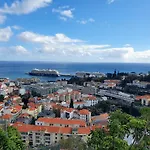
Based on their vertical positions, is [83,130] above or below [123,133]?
below

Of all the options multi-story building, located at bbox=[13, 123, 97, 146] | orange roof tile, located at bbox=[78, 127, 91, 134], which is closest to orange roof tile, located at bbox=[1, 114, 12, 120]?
multi-story building, located at bbox=[13, 123, 97, 146]

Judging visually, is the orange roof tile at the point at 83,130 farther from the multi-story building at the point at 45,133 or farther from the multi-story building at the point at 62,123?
the multi-story building at the point at 62,123

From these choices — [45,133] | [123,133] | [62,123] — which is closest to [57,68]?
[62,123]

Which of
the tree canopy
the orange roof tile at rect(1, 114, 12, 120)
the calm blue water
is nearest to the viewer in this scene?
the tree canopy

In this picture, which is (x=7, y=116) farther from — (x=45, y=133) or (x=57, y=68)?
(x=57, y=68)

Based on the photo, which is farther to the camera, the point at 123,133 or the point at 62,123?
the point at 62,123

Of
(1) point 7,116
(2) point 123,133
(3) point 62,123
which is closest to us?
(2) point 123,133

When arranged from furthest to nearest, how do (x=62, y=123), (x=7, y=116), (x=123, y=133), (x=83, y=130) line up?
(x=7, y=116) → (x=62, y=123) → (x=83, y=130) → (x=123, y=133)

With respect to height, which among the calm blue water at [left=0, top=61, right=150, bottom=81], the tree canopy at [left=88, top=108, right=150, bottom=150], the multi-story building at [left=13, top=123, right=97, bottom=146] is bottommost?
the multi-story building at [left=13, top=123, right=97, bottom=146]

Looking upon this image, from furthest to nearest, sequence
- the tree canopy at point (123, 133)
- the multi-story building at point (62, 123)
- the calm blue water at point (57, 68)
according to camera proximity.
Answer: the calm blue water at point (57, 68) < the multi-story building at point (62, 123) < the tree canopy at point (123, 133)

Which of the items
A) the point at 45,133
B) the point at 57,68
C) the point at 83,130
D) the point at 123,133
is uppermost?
the point at 123,133

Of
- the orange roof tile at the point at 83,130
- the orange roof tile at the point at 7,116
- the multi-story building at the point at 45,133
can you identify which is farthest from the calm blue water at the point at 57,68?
the orange roof tile at the point at 83,130

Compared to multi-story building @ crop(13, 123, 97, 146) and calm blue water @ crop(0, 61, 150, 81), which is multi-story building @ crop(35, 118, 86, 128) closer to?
multi-story building @ crop(13, 123, 97, 146)
